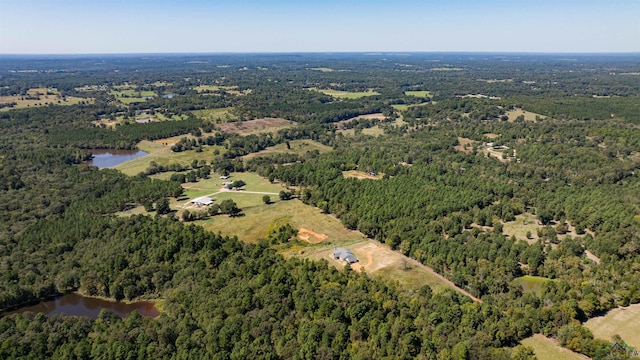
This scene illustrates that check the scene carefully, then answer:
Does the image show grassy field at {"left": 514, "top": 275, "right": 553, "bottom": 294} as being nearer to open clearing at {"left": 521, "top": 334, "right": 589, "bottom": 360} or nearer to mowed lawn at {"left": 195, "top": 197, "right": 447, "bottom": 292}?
mowed lawn at {"left": 195, "top": 197, "right": 447, "bottom": 292}

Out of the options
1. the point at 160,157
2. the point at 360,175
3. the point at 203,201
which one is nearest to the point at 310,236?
the point at 203,201

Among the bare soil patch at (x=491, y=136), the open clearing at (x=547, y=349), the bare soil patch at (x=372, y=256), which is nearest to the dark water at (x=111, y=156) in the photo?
the bare soil patch at (x=372, y=256)

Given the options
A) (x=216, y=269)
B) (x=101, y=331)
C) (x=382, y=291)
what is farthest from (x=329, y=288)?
(x=101, y=331)

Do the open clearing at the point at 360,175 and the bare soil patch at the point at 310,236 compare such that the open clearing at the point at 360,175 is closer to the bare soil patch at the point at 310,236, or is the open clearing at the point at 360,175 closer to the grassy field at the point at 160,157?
the bare soil patch at the point at 310,236

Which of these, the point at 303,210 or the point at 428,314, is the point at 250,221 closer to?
the point at 303,210

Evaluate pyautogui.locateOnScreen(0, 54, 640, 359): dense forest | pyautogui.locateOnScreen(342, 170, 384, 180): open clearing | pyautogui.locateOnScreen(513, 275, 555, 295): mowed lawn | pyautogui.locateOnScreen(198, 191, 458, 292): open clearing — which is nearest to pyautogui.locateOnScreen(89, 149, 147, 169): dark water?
pyautogui.locateOnScreen(0, 54, 640, 359): dense forest

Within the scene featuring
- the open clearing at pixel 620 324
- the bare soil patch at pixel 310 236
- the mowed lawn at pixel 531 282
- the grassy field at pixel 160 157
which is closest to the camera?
the open clearing at pixel 620 324

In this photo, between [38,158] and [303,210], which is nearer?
[303,210]
